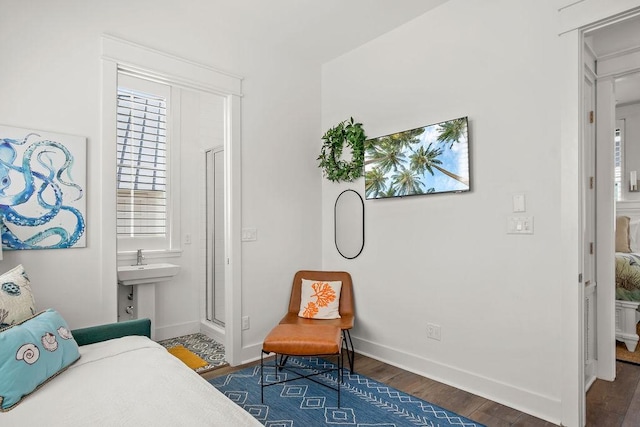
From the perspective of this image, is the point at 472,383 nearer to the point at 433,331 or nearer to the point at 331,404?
the point at 433,331

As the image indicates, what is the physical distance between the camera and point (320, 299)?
10.8 ft

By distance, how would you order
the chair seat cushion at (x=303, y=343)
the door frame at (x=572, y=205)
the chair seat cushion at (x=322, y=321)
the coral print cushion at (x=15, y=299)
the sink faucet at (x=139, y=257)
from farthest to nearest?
the sink faucet at (x=139, y=257) → the chair seat cushion at (x=322, y=321) → the chair seat cushion at (x=303, y=343) → the door frame at (x=572, y=205) → the coral print cushion at (x=15, y=299)

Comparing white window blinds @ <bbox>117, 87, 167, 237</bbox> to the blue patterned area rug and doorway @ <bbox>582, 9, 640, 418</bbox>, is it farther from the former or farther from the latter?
doorway @ <bbox>582, 9, 640, 418</bbox>

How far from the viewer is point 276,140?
349 centimetres

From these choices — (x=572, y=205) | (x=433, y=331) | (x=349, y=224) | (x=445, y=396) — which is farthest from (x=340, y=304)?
(x=572, y=205)

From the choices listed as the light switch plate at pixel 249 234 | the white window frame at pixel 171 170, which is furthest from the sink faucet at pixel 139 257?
the light switch plate at pixel 249 234

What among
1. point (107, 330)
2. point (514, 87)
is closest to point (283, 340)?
point (107, 330)

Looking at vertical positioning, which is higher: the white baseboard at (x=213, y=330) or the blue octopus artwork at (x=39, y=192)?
the blue octopus artwork at (x=39, y=192)

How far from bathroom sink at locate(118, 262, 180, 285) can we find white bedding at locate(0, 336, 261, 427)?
160 cm

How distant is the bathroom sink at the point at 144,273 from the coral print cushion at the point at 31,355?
5.08 ft

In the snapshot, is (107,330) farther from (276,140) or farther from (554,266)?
(554,266)

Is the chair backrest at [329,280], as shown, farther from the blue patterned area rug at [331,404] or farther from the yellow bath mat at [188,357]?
the yellow bath mat at [188,357]

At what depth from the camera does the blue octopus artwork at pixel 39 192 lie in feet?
7.09

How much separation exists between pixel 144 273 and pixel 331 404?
2049 millimetres
